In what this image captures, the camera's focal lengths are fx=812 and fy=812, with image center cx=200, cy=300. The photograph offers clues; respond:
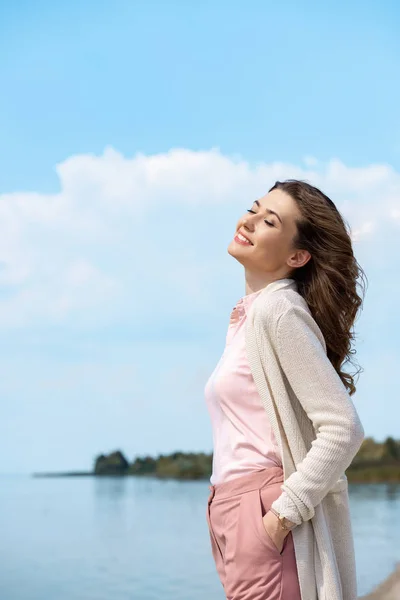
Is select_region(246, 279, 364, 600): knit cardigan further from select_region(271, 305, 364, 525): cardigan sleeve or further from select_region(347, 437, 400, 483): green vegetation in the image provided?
select_region(347, 437, 400, 483): green vegetation

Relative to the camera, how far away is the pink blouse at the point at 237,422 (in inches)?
78.2

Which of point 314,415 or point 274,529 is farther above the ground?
point 314,415

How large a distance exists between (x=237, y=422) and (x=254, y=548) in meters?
0.31

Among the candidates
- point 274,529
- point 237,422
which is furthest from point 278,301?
point 274,529

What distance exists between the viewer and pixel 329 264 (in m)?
2.18

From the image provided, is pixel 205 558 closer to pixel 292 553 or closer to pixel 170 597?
pixel 170 597

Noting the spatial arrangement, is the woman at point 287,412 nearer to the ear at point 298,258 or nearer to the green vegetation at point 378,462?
the ear at point 298,258

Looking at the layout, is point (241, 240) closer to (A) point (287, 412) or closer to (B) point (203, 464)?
(A) point (287, 412)

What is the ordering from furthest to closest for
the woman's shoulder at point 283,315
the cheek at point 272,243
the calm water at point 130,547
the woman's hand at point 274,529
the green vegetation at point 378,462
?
the green vegetation at point 378,462, the calm water at point 130,547, the cheek at point 272,243, the woman's shoulder at point 283,315, the woman's hand at point 274,529

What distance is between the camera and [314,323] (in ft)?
6.67

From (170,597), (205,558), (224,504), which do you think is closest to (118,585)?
(170,597)

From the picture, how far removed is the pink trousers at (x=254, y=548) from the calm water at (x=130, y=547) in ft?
25.5

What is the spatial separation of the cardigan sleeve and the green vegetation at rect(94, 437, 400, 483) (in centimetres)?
1313

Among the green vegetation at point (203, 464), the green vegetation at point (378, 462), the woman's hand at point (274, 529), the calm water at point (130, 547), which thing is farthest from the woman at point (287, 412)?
the green vegetation at point (378, 462)
